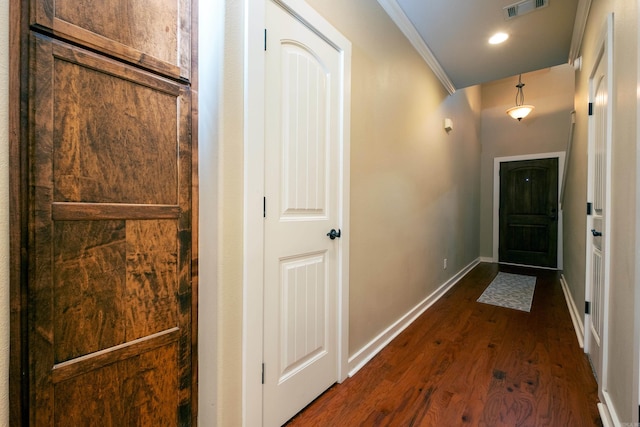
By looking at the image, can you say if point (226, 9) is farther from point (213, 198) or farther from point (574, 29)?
point (574, 29)

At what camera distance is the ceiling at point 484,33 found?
2164 millimetres

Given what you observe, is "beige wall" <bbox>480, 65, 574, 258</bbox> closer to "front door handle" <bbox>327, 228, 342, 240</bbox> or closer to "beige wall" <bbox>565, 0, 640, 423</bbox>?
"beige wall" <bbox>565, 0, 640, 423</bbox>

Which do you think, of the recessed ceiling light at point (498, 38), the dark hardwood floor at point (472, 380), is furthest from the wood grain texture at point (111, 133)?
the recessed ceiling light at point (498, 38)

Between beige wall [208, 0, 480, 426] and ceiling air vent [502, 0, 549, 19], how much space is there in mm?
745

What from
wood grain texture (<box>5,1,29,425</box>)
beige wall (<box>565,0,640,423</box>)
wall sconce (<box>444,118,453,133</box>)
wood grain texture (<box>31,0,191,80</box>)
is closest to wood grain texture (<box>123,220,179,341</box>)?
wood grain texture (<box>5,1,29,425</box>)

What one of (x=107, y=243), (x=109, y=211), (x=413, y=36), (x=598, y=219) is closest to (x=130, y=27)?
(x=109, y=211)

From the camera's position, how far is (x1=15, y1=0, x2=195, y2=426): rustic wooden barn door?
75 cm

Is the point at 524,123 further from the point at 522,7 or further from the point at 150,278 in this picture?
the point at 150,278

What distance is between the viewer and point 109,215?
87cm

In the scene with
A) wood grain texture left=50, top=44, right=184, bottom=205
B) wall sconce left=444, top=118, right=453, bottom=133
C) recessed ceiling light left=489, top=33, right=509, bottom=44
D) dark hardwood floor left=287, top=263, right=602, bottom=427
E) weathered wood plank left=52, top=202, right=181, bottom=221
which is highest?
recessed ceiling light left=489, top=33, right=509, bottom=44

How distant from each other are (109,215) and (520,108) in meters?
5.58

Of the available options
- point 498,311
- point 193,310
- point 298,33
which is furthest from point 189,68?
point 498,311

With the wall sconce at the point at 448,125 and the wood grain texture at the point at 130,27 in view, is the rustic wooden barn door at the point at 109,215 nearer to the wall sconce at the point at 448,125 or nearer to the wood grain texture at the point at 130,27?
the wood grain texture at the point at 130,27

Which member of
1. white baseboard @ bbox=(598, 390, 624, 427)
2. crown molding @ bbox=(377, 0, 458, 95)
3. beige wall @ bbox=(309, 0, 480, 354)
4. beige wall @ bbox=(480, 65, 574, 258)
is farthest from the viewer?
beige wall @ bbox=(480, 65, 574, 258)
